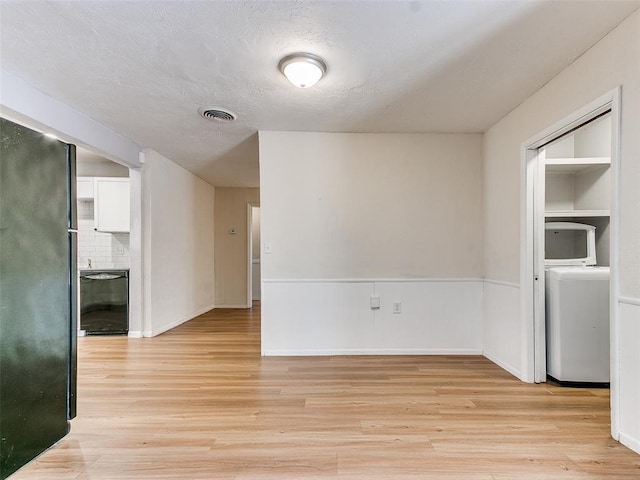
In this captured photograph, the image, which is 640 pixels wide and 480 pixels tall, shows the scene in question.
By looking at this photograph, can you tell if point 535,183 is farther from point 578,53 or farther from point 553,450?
point 553,450

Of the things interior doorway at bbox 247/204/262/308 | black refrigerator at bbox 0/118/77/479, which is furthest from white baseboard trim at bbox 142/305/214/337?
black refrigerator at bbox 0/118/77/479

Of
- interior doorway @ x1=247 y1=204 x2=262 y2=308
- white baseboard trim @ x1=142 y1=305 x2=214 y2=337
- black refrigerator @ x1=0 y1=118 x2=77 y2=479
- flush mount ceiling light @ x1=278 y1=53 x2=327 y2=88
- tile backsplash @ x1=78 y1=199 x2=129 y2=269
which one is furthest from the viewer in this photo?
interior doorway @ x1=247 y1=204 x2=262 y2=308

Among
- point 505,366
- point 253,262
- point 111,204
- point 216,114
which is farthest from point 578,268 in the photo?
point 253,262

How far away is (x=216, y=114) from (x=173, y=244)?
8.19 feet

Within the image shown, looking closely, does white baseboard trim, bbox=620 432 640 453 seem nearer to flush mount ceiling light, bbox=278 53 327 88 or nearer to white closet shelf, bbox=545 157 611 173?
white closet shelf, bbox=545 157 611 173

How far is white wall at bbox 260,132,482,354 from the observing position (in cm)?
339

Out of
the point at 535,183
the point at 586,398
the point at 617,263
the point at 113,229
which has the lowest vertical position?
the point at 586,398

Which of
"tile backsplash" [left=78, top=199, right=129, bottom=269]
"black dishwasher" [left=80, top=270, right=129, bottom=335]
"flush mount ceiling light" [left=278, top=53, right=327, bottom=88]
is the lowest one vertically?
"black dishwasher" [left=80, top=270, right=129, bottom=335]

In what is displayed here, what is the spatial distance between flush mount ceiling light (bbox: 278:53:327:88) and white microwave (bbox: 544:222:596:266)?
2.29m

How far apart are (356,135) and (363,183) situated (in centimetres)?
50

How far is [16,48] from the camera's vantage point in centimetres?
199

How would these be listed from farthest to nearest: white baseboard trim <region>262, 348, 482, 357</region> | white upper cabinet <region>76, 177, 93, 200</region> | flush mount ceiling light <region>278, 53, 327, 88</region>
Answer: white upper cabinet <region>76, 177, 93, 200</region> < white baseboard trim <region>262, 348, 482, 357</region> < flush mount ceiling light <region>278, 53, 327, 88</region>

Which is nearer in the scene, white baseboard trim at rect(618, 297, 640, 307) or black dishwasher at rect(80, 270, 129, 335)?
white baseboard trim at rect(618, 297, 640, 307)

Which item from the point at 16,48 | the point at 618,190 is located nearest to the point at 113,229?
the point at 16,48
